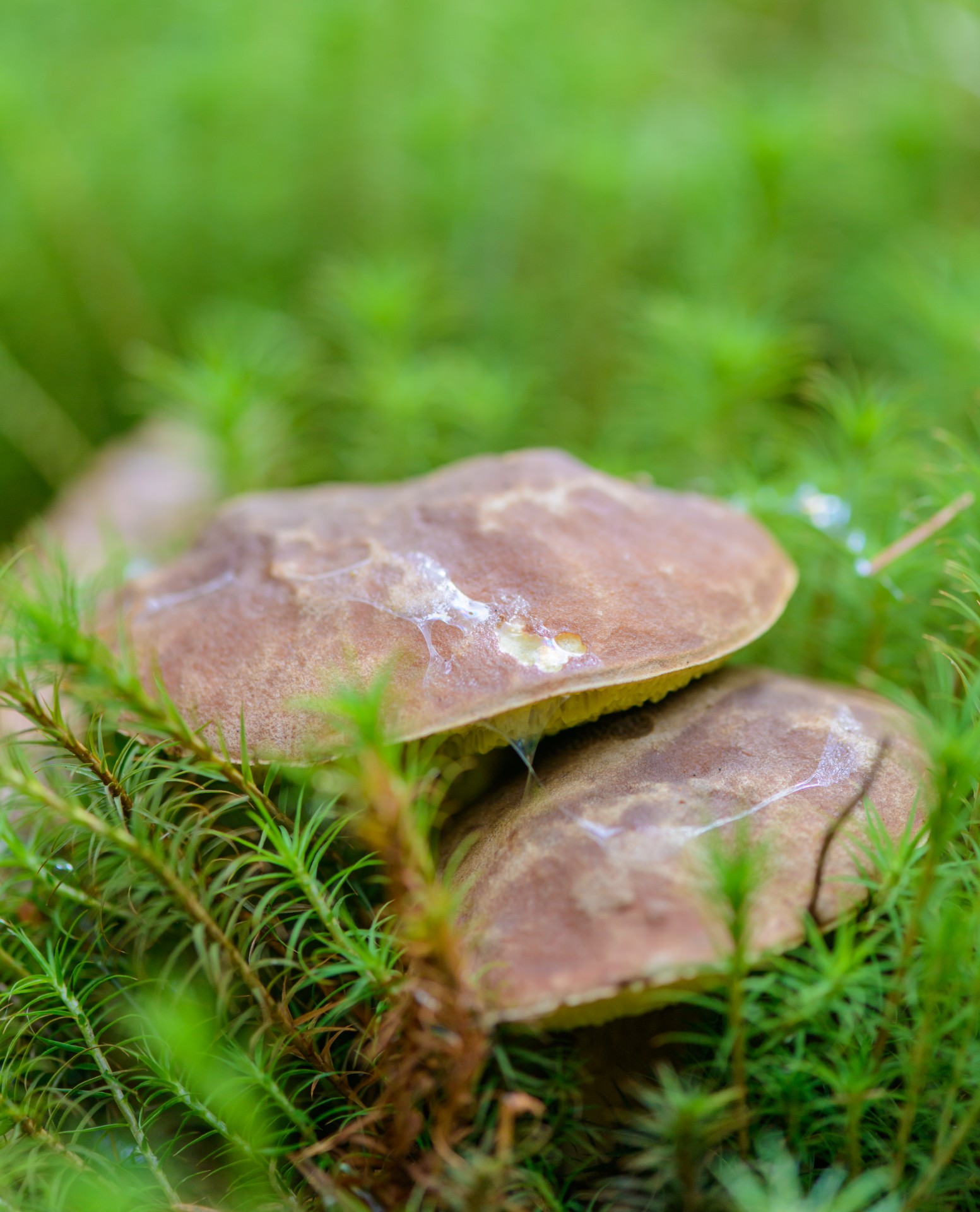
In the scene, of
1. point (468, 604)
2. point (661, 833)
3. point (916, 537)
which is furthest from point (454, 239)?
point (661, 833)

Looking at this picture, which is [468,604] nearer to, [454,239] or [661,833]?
[661,833]

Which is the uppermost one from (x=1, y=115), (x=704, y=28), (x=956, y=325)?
(x=1, y=115)

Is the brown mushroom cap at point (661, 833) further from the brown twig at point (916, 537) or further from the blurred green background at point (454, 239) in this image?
the blurred green background at point (454, 239)

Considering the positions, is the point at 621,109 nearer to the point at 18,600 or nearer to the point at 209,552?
the point at 209,552

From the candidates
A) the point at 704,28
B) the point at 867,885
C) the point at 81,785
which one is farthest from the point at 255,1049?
the point at 704,28

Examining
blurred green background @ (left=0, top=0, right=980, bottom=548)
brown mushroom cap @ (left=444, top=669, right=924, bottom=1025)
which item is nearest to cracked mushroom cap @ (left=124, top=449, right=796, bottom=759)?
brown mushroom cap @ (left=444, top=669, right=924, bottom=1025)

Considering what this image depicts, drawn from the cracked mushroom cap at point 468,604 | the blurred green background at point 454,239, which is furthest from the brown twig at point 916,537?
the blurred green background at point 454,239

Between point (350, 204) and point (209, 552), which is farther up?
point (350, 204)
